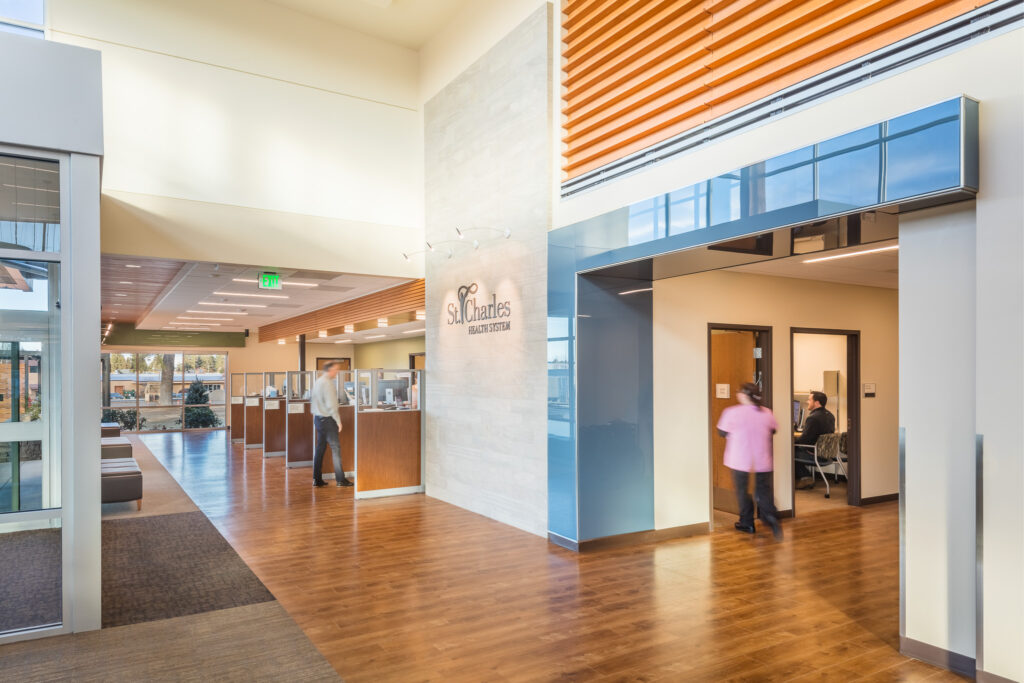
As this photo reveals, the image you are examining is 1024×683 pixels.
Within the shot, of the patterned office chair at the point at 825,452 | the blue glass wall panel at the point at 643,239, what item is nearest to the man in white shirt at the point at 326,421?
the blue glass wall panel at the point at 643,239

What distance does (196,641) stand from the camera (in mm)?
4008

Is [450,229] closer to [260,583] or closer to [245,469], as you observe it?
[260,583]

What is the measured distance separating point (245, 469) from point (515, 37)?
8.34 metres

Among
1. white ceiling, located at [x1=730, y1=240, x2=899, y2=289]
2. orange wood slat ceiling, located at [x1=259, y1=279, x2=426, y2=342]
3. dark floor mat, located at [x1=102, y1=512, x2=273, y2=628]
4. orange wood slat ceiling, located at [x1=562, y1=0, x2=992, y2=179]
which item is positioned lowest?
dark floor mat, located at [x1=102, y1=512, x2=273, y2=628]

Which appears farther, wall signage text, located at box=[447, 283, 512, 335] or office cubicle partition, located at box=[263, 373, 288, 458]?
office cubicle partition, located at box=[263, 373, 288, 458]

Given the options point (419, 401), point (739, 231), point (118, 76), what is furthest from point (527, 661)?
point (118, 76)

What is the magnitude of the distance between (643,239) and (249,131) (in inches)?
222

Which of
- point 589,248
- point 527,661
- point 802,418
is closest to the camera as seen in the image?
point 527,661

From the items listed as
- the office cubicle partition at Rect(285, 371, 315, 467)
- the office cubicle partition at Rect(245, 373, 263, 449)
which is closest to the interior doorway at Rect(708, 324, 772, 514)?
the office cubicle partition at Rect(285, 371, 315, 467)

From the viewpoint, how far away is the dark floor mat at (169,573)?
460 cm

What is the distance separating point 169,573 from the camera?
5.38 meters

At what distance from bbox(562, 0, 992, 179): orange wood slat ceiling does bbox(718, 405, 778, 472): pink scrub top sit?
100 inches

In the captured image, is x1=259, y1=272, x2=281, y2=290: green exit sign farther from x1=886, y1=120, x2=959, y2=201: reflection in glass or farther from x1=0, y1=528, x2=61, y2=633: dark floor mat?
x1=886, y1=120, x2=959, y2=201: reflection in glass

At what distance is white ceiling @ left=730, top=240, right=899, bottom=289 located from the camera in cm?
622
